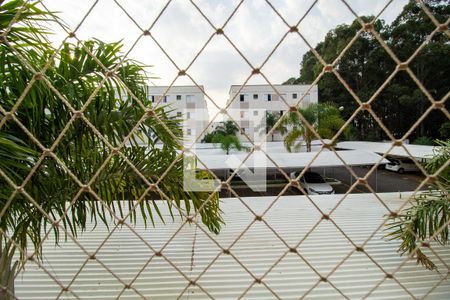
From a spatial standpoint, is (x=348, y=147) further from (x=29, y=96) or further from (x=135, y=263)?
(x=29, y=96)

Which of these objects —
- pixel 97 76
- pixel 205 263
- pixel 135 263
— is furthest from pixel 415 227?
pixel 97 76

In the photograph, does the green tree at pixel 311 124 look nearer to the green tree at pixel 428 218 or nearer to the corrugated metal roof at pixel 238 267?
the corrugated metal roof at pixel 238 267

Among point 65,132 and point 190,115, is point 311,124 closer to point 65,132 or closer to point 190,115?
point 190,115

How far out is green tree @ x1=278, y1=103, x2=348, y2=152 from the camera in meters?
8.90

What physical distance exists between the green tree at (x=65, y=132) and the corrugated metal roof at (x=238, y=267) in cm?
42

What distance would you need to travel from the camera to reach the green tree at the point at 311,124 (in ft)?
29.2

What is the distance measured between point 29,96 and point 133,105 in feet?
1.58

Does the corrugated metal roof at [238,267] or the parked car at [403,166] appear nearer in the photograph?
the corrugated metal roof at [238,267]

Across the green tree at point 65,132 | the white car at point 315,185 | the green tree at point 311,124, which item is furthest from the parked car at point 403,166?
the green tree at point 65,132

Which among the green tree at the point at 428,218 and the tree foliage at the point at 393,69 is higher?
the tree foliage at the point at 393,69

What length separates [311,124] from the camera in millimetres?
9094

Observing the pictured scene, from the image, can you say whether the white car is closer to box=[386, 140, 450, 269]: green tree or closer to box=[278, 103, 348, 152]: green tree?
box=[278, 103, 348, 152]: green tree

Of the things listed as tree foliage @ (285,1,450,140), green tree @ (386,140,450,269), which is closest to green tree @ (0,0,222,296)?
green tree @ (386,140,450,269)

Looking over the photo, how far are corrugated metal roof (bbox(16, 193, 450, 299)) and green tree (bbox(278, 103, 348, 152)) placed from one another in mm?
6150
